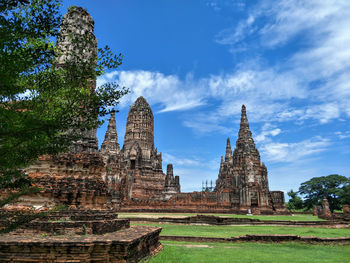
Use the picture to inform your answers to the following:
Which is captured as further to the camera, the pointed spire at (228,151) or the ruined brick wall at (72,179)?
the pointed spire at (228,151)

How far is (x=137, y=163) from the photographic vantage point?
138ft

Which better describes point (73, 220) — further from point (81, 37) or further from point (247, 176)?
point (247, 176)

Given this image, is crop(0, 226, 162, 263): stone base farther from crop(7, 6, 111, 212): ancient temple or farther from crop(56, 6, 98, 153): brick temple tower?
crop(56, 6, 98, 153): brick temple tower

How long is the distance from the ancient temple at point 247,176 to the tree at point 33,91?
2588 centimetres

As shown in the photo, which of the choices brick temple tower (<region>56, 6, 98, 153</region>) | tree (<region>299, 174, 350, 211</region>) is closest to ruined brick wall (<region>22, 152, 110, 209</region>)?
brick temple tower (<region>56, 6, 98, 153</region>)

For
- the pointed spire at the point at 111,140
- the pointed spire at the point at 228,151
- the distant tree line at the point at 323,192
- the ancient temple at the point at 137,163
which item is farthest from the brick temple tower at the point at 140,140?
the distant tree line at the point at 323,192

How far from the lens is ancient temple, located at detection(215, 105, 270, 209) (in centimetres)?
2885

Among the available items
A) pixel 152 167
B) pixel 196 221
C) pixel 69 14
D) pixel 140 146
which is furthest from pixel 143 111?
pixel 69 14

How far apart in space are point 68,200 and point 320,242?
8.24 meters

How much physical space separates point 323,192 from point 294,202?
594cm

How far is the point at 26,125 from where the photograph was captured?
4.17m

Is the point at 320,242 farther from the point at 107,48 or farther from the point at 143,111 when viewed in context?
the point at 143,111

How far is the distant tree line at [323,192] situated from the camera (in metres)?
48.0

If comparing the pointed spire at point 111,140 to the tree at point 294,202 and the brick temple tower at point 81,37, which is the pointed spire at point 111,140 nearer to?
the brick temple tower at point 81,37
